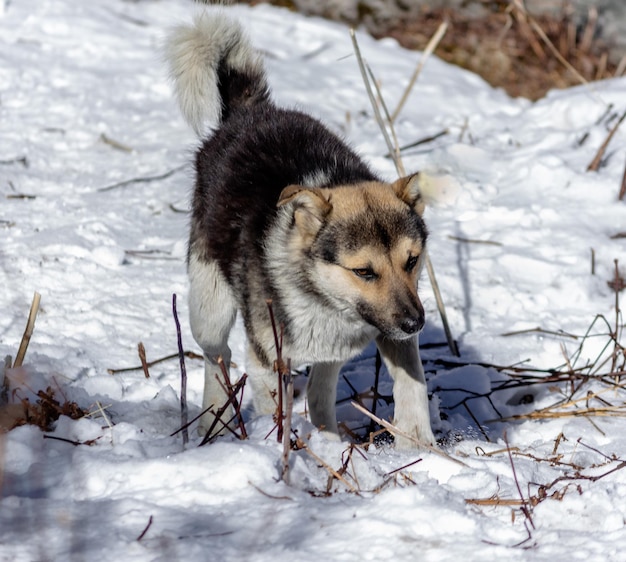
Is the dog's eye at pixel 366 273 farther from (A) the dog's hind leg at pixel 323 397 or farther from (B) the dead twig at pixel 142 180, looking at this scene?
(B) the dead twig at pixel 142 180

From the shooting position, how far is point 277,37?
392 inches

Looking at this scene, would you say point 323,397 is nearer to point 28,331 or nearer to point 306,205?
point 306,205

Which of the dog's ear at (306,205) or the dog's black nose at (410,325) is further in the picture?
the dog's ear at (306,205)

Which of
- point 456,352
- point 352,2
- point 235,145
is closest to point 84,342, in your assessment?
→ point 235,145

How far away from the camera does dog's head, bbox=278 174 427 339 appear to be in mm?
3801

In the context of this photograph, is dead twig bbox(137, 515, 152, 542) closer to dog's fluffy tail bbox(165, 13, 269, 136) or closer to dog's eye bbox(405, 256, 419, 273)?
dog's eye bbox(405, 256, 419, 273)

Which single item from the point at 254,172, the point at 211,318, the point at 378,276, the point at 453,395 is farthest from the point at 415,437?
the point at 254,172

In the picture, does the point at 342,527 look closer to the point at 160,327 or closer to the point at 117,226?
the point at 160,327

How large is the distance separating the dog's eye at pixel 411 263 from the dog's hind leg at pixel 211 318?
3.59ft

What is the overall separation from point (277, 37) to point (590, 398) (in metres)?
6.47

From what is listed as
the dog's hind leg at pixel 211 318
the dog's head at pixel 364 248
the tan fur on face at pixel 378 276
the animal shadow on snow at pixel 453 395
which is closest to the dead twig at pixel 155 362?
the dog's hind leg at pixel 211 318

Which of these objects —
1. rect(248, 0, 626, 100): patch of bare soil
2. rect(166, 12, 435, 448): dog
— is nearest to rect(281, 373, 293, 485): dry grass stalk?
rect(166, 12, 435, 448): dog

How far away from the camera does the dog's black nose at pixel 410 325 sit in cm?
371

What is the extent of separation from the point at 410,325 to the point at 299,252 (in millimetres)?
696
